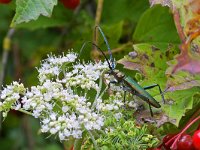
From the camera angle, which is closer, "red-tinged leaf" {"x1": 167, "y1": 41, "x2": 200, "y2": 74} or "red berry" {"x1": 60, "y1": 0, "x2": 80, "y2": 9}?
"red-tinged leaf" {"x1": 167, "y1": 41, "x2": 200, "y2": 74}

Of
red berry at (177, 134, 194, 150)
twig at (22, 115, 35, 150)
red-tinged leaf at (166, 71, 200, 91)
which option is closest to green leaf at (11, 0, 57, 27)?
red-tinged leaf at (166, 71, 200, 91)

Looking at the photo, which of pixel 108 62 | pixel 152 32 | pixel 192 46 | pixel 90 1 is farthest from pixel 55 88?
pixel 90 1

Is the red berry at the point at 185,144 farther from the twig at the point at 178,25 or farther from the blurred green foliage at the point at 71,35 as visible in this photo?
the twig at the point at 178,25

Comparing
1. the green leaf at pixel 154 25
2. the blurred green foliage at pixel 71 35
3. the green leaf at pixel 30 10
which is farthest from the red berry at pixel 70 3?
the green leaf at pixel 30 10

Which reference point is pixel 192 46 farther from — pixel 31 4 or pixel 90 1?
pixel 90 1

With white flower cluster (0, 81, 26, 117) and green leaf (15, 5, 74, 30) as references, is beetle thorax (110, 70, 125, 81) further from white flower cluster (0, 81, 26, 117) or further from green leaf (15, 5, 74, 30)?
green leaf (15, 5, 74, 30)

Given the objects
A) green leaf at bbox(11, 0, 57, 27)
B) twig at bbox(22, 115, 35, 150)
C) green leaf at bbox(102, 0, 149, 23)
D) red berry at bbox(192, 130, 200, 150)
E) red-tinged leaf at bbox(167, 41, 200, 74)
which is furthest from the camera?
twig at bbox(22, 115, 35, 150)

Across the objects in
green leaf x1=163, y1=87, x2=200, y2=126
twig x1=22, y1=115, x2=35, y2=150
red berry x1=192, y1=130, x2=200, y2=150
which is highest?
twig x1=22, y1=115, x2=35, y2=150

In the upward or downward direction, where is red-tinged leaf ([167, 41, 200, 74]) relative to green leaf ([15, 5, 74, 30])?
downward
